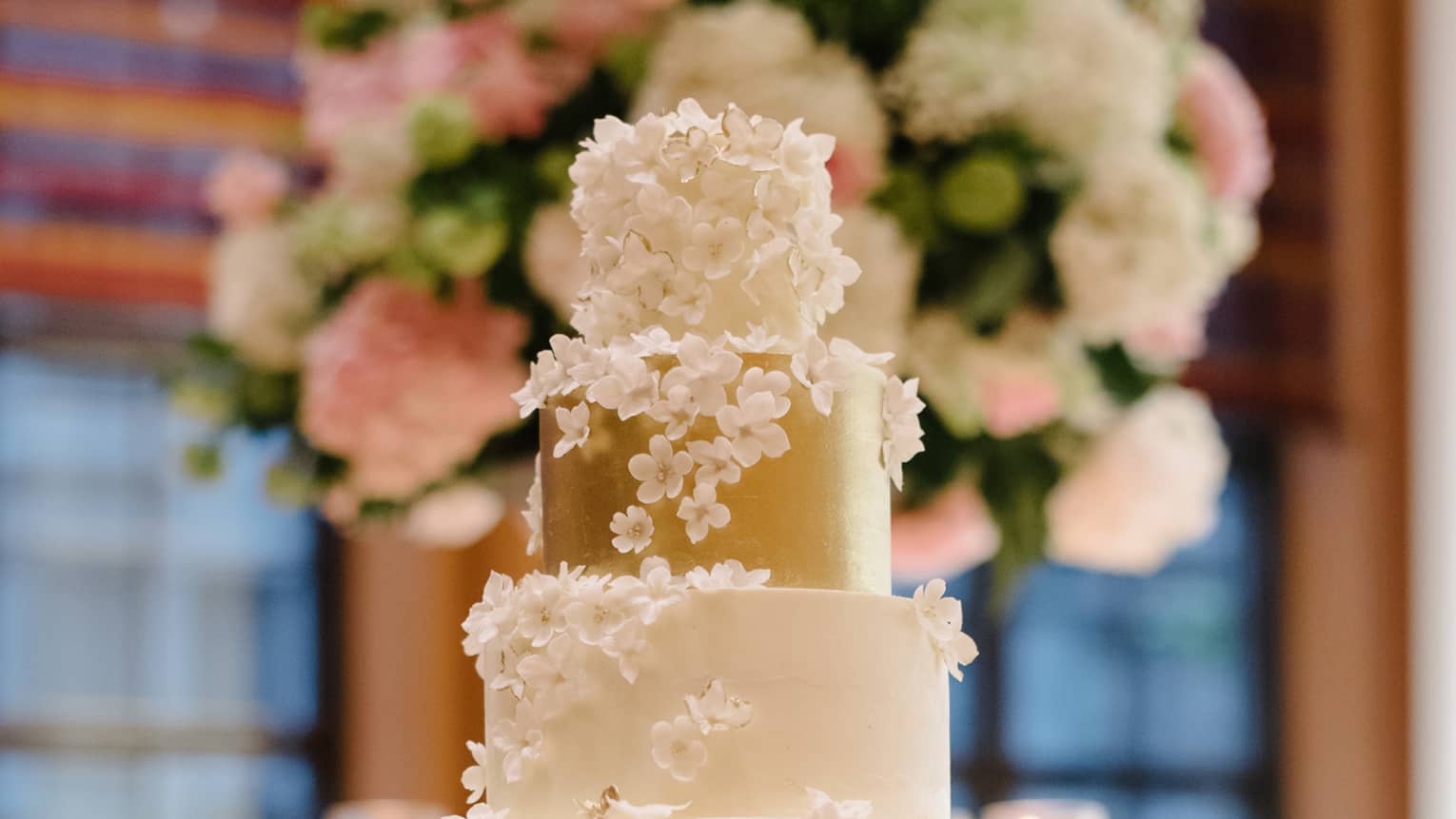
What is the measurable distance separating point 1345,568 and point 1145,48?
347 centimetres

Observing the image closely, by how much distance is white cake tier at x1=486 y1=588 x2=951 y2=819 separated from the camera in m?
1.26

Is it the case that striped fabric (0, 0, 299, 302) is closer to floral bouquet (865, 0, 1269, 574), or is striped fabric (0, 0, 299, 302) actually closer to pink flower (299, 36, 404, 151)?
pink flower (299, 36, 404, 151)

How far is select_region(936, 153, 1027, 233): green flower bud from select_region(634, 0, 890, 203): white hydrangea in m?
0.08

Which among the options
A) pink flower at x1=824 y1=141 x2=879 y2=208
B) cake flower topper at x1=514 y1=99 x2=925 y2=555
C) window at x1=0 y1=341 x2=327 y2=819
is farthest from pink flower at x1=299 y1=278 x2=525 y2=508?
window at x1=0 y1=341 x2=327 y2=819

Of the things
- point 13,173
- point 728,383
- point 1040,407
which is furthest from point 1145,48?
point 13,173

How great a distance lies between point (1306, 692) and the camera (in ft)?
17.0

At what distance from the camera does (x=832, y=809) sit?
1.22 m

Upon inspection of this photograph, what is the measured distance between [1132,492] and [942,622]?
0.75 meters

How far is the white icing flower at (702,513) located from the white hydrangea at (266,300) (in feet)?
2.77

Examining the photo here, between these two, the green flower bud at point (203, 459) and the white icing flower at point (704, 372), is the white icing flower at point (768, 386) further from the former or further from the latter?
the green flower bud at point (203, 459)

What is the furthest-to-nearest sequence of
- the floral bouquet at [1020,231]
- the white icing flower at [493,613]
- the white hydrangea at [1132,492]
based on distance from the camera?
the white hydrangea at [1132,492] < the floral bouquet at [1020,231] < the white icing flower at [493,613]

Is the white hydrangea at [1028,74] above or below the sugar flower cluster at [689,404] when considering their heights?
above

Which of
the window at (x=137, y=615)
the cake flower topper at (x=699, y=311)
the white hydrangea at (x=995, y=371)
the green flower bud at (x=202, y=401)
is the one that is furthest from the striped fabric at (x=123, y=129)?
the cake flower topper at (x=699, y=311)

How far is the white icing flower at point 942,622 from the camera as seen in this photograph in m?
1.34
